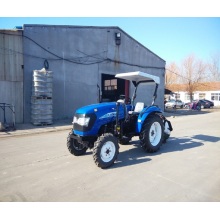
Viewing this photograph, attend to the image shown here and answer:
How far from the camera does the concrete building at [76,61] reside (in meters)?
11.3

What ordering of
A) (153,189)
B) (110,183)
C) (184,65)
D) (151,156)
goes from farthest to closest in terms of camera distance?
(184,65) → (151,156) → (110,183) → (153,189)

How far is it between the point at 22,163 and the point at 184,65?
1623 inches

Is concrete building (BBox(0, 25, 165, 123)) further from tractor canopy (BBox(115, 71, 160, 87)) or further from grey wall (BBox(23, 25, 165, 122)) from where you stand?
tractor canopy (BBox(115, 71, 160, 87))

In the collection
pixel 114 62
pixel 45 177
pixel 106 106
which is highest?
pixel 114 62

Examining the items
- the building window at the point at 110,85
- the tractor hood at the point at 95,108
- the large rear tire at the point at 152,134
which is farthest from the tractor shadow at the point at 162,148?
the building window at the point at 110,85

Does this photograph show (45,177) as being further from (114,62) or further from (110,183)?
(114,62)

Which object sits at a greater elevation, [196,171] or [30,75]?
[30,75]

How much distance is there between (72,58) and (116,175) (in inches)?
416

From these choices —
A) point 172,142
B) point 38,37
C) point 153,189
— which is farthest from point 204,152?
point 38,37

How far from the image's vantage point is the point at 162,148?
6.02m

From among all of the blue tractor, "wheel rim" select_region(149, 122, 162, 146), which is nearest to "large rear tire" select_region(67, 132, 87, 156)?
the blue tractor

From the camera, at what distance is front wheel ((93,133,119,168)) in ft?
13.9

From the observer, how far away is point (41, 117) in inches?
415

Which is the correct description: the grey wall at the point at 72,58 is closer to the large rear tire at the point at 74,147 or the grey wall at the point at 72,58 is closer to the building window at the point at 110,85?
the building window at the point at 110,85
